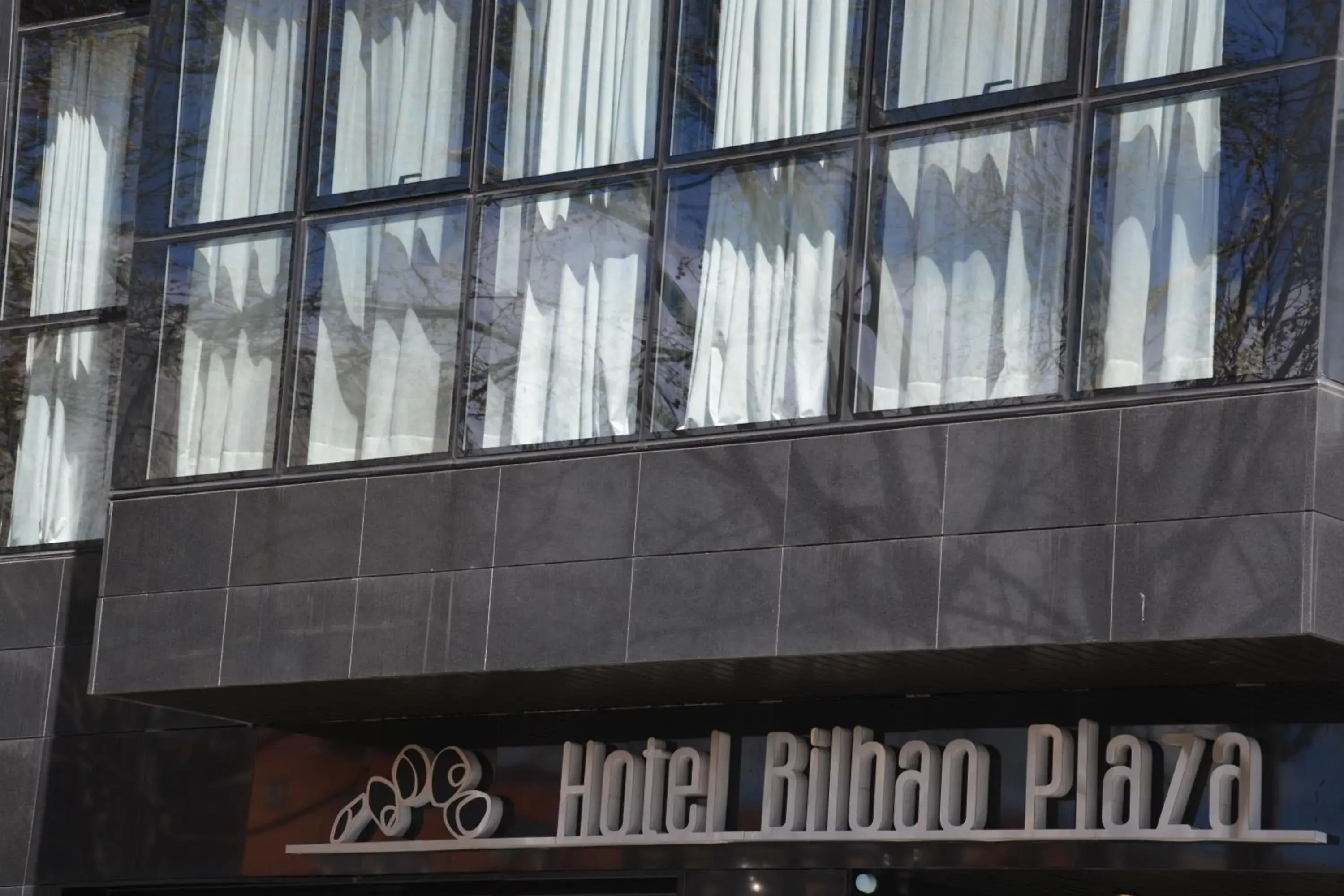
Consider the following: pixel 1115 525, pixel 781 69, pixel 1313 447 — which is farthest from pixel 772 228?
pixel 1313 447

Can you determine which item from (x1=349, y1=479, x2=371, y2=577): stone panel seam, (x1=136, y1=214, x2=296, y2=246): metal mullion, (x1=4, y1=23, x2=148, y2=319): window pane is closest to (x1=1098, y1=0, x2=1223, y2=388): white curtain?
(x1=349, y1=479, x2=371, y2=577): stone panel seam

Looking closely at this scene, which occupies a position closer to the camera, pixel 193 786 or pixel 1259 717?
pixel 1259 717

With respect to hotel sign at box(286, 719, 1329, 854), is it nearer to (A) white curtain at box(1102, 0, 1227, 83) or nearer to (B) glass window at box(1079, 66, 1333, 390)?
(B) glass window at box(1079, 66, 1333, 390)

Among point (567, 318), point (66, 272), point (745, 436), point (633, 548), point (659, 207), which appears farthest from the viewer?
point (66, 272)

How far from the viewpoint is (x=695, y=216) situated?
15.6m

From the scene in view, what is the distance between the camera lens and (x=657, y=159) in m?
15.7

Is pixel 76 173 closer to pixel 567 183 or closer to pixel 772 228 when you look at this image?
pixel 567 183

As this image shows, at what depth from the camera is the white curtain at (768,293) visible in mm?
15023

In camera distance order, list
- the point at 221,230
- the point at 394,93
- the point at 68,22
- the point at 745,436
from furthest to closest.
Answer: the point at 68,22, the point at 221,230, the point at 394,93, the point at 745,436

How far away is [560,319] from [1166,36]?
433 cm

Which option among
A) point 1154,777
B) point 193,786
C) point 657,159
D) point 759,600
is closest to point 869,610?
point 759,600

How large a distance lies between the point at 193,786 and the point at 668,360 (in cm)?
578

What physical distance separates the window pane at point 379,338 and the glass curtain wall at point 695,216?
0.02 m

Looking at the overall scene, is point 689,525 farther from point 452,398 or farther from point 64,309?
point 64,309
